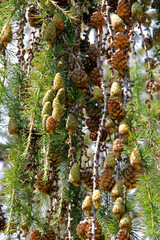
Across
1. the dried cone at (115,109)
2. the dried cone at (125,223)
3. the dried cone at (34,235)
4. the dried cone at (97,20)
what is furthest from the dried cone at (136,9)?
the dried cone at (34,235)

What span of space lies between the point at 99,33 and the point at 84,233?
74 centimetres

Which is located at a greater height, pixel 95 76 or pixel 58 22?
pixel 58 22

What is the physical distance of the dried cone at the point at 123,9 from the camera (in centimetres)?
119

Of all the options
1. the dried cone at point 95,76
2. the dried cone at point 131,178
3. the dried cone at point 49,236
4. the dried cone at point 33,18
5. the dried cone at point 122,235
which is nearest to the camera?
the dried cone at point 122,235

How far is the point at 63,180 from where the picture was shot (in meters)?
1.11

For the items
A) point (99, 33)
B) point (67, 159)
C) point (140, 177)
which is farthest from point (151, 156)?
point (99, 33)

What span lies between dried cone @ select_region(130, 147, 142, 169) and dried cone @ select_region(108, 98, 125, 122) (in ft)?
0.44

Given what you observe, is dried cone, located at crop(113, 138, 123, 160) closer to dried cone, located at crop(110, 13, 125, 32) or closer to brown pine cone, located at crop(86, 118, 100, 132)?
brown pine cone, located at crop(86, 118, 100, 132)

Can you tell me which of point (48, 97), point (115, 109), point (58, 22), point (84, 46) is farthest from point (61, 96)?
point (84, 46)

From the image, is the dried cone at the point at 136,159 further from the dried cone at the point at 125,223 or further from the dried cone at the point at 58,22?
the dried cone at the point at 58,22

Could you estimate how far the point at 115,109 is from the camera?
1.02 metres

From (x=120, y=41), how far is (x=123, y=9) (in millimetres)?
159

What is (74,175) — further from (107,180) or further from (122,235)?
(122,235)

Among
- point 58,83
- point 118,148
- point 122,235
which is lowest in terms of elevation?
point 122,235
